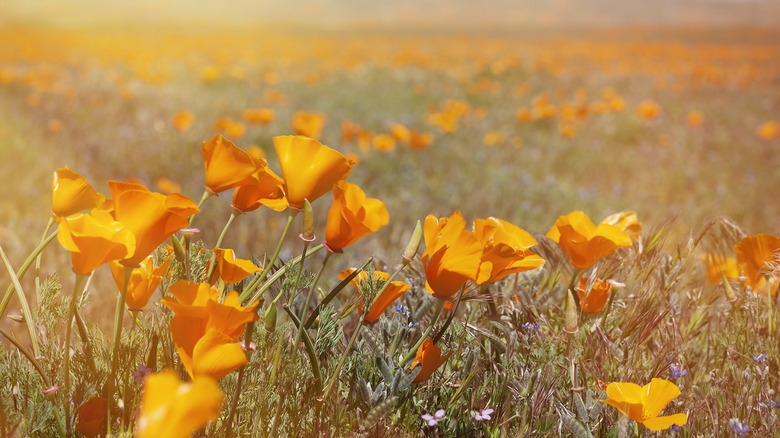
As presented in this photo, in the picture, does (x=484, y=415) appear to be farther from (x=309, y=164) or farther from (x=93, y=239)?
(x=93, y=239)

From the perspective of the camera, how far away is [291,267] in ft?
3.40

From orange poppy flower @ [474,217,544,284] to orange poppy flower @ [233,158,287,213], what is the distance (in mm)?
368

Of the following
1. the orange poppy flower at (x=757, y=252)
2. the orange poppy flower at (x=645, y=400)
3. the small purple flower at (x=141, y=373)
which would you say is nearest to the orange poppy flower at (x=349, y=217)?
the small purple flower at (x=141, y=373)

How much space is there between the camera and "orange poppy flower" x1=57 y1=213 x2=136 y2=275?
2.72 feet

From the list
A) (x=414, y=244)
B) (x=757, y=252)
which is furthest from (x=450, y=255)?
(x=757, y=252)

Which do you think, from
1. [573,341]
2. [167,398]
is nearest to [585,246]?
[573,341]

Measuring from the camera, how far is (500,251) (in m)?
1.04

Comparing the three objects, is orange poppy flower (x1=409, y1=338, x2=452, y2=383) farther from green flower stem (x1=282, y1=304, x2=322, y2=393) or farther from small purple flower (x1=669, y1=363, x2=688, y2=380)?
small purple flower (x1=669, y1=363, x2=688, y2=380)

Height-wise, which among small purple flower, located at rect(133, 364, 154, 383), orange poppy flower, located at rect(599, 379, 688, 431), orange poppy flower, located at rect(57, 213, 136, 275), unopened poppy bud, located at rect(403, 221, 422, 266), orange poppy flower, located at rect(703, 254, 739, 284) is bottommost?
orange poppy flower, located at rect(703, 254, 739, 284)

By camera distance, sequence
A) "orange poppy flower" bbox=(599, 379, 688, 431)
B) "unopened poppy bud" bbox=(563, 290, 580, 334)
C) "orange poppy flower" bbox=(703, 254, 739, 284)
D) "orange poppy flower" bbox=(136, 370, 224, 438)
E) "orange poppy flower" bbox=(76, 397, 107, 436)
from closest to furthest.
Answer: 1. "orange poppy flower" bbox=(136, 370, 224, 438)
2. "orange poppy flower" bbox=(76, 397, 107, 436)
3. "orange poppy flower" bbox=(599, 379, 688, 431)
4. "unopened poppy bud" bbox=(563, 290, 580, 334)
5. "orange poppy flower" bbox=(703, 254, 739, 284)

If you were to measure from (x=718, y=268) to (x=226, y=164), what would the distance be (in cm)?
140

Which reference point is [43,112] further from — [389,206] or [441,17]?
[441,17]

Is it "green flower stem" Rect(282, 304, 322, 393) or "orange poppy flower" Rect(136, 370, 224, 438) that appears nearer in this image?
"orange poppy flower" Rect(136, 370, 224, 438)

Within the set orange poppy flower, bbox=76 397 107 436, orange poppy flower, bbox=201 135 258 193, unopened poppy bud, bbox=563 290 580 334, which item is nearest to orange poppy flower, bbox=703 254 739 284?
unopened poppy bud, bbox=563 290 580 334
